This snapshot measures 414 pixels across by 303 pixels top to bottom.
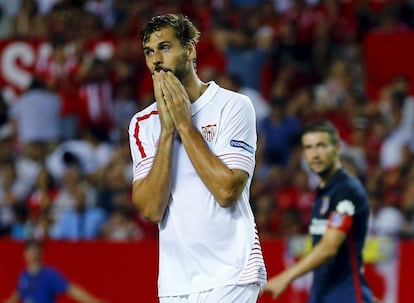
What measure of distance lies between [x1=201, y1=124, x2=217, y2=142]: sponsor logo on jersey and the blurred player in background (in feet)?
18.1

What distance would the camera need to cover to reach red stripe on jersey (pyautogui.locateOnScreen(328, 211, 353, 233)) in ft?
20.9

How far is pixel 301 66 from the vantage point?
12938 mm

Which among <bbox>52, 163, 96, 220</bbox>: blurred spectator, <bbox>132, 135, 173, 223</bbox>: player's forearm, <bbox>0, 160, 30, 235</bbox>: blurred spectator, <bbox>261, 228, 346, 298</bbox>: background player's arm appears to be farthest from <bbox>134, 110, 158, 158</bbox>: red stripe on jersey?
<bbox>0, 160, 30, 235</bbox>: blurred spectator

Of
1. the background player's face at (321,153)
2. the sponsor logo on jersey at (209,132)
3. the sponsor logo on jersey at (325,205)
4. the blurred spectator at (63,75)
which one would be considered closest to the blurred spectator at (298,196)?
the blurred spectator at (63,75)

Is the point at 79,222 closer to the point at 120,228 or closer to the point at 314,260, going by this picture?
the point at 120,228

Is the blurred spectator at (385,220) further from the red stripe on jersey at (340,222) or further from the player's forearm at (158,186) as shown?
the player's forearm at (158,186)

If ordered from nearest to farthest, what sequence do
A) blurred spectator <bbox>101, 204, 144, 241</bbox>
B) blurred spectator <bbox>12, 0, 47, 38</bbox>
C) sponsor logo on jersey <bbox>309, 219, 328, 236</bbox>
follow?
sponsor logo on jersey <bbox>309, 219, 328, 236</bbox> < blurred spectator <bbox>101, 204, 144, 241</bbox> < blurred spectator <bbox>12, 0, 47, 38</bbox>

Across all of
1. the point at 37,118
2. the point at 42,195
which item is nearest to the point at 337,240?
the point at 42,195

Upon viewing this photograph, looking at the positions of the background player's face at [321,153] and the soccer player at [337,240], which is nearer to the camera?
the soccer player at [337,240]

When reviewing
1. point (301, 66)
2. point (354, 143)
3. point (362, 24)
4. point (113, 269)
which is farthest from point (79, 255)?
point (362, 24)

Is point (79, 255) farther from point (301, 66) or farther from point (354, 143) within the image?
point (301, 66)

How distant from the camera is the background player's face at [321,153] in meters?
6.64

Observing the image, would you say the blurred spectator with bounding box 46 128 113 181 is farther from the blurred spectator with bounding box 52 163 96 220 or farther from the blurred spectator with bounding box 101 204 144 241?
the blurred spectator with bounding box 101 204 144 241

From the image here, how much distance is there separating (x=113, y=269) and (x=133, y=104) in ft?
9.98
